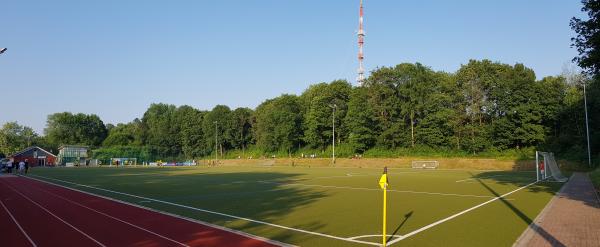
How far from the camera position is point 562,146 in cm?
5353

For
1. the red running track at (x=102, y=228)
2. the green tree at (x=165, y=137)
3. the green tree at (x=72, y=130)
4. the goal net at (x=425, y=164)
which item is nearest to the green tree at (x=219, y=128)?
the green tree at (x=165, y=137)

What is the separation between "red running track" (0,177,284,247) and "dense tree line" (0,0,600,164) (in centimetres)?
1761

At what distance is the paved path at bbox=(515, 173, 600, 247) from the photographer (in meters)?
9.23

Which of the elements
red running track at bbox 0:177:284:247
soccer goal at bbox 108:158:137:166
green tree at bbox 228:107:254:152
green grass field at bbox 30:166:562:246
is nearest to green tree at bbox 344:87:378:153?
green tree at bbox 228:107:254:152

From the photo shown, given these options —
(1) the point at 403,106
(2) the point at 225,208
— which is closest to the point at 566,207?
(2) the point at 225,208

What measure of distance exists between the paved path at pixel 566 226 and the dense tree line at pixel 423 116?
6.62 meters

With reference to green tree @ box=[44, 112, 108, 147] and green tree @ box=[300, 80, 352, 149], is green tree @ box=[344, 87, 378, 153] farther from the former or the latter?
green tree @ box=[44, 112, 108, 147]

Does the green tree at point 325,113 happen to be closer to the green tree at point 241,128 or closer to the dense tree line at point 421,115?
the dense tree line at point 421,115

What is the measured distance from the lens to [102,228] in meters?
11.4

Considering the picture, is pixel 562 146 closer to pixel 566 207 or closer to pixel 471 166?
pixel 471 166

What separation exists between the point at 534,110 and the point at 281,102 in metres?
52.2

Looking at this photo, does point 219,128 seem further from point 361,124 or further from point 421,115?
point 421,115

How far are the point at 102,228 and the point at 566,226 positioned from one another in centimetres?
1299

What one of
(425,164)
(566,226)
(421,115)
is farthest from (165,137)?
(566,226)
